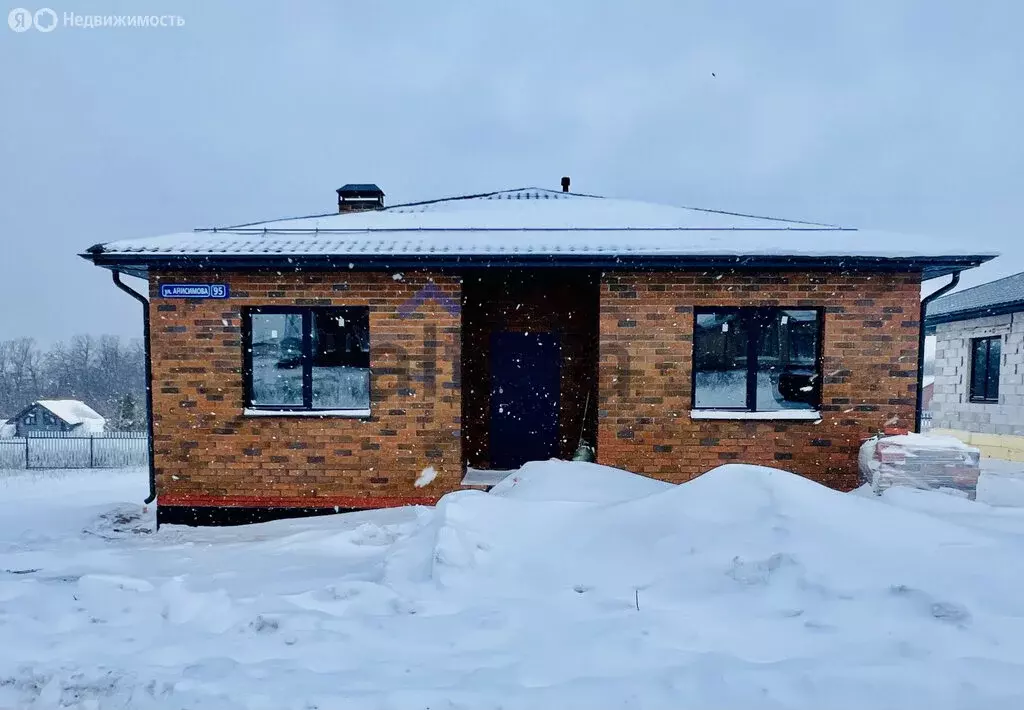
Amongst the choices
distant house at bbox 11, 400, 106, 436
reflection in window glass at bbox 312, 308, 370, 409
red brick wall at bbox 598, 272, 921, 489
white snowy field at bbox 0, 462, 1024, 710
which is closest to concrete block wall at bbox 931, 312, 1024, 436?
red brick wall at bbox 598, 272, 921, 489

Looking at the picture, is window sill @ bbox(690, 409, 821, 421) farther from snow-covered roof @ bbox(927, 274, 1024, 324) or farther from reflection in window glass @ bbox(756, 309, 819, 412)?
snow-covered roof @ bbox(927, 274, 1024, 324)

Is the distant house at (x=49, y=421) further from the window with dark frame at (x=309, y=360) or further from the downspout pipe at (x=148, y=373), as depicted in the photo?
the window with dark frame at (x=309, y=360)

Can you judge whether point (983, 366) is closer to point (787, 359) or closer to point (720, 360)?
point (787, 359)

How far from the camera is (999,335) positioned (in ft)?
33.7

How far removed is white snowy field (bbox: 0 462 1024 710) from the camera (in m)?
2.41

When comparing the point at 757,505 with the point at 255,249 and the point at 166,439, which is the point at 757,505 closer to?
the point at 255,249

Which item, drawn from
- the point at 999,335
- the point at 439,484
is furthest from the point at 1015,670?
the point at 999,335

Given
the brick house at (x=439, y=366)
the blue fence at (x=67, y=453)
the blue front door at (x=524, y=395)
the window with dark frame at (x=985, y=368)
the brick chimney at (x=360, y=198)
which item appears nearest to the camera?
the brick house at (x=439, y=366)

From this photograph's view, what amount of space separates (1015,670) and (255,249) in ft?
22.8

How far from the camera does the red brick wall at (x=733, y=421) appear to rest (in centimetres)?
574

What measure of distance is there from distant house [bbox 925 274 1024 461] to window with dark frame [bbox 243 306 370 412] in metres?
12.5

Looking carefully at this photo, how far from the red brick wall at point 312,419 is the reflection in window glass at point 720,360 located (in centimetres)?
301

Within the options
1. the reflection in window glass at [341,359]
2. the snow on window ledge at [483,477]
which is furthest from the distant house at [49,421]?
the snow on window ledge at [483,477]

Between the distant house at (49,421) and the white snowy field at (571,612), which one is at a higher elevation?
the white snowy field at (571,612)
